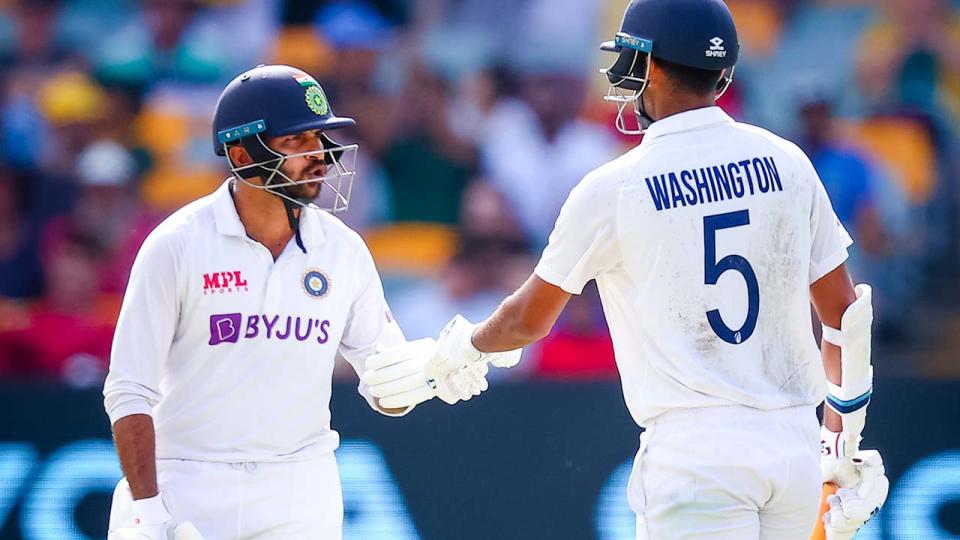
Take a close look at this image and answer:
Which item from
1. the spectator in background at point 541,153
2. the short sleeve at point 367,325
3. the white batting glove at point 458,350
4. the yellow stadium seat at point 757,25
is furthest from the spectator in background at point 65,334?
the yellow stadium seat at point 757,25

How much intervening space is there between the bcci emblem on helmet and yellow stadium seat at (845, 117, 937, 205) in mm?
5493

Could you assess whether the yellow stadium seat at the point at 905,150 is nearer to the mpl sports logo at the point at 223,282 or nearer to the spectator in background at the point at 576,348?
the spectator in background at the point at 576,348

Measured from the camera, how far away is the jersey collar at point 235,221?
4234 mm

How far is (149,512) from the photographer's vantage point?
390cm

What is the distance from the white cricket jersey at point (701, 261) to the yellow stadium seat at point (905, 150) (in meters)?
5.38

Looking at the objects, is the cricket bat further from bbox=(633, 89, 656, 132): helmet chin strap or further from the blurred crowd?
the blurred crowd

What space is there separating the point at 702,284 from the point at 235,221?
145cm

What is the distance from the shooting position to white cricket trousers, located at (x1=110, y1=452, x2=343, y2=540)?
4.08 m

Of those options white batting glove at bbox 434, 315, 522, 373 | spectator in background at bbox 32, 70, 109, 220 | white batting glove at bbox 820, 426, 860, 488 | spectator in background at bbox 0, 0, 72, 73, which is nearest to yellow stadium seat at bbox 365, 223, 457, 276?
spectator in background at bbox 32, 70, 109, 220

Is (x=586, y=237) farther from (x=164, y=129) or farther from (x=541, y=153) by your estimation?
(x=164, y=129)

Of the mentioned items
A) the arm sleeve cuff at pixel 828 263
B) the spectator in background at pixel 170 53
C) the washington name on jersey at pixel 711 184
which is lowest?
the spectator in background at pixel 170 53

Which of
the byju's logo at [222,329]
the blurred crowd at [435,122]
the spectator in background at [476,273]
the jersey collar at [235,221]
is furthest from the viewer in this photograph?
the blurred crowd at [435,122]

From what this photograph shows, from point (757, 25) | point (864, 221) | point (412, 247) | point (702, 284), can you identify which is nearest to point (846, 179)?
point (864, 221)

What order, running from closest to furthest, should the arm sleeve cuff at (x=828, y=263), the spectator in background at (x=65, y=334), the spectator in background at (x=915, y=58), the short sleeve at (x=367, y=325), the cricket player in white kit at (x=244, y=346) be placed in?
the arm sleeve cuff at (x=828, y=263), the cricket player in white kit at (x=244, y=346), the short sleeve at (x=367, y=325), the spectator in background at (x=65, y=334), the spectator in background at (x=915, y=58)
